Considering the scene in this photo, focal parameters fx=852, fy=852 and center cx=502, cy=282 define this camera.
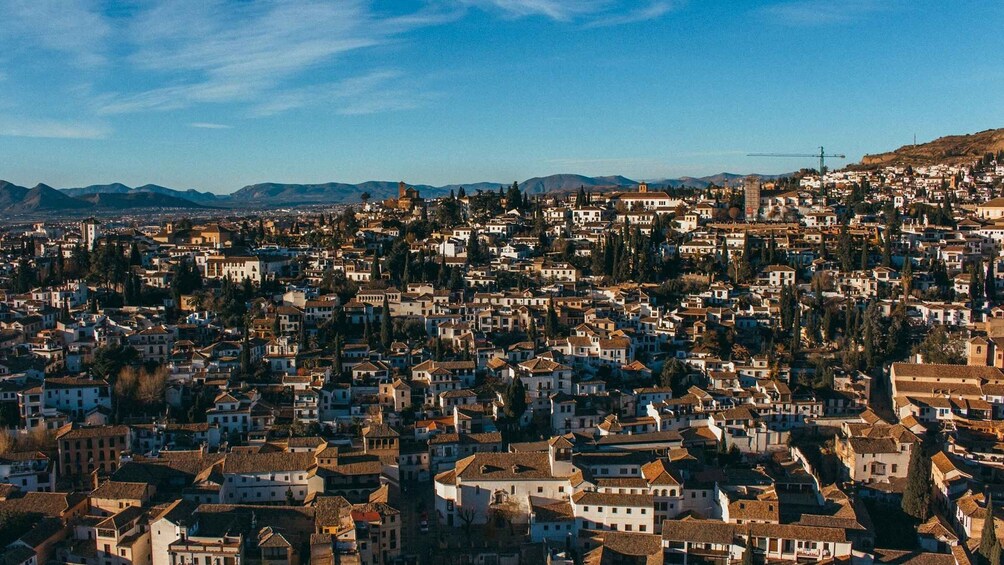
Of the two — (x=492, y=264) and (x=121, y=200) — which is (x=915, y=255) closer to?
(x=492, y=264)

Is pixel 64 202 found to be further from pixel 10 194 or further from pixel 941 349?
pixel 941 349

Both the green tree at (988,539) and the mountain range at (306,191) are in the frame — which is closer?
the green tree at (988,539)

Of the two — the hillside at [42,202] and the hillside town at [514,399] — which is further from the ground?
the hillside at [42,202]

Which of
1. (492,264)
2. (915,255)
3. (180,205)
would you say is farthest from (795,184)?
(180,205)

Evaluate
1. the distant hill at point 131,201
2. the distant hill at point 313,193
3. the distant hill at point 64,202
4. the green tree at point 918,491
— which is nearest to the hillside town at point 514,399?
the green tree at point 918,491

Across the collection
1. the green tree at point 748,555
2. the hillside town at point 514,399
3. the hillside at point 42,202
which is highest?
the hillside at point 42,202

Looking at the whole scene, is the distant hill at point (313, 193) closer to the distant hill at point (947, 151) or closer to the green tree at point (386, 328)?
the distant hill at point (947, 151)
